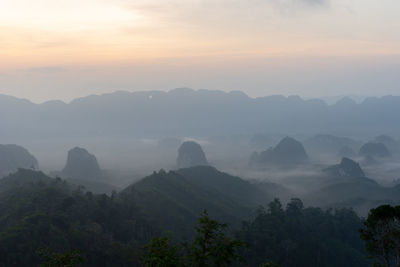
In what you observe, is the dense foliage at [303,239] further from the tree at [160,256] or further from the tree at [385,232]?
the tree at [160,256]

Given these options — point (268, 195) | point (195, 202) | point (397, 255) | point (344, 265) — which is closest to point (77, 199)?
point (195, 202)

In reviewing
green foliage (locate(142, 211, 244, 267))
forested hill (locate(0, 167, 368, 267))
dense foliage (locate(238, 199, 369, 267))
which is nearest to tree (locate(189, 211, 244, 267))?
green foliage (locate(142, 211, 244, 267))

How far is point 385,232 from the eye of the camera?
32781 mm

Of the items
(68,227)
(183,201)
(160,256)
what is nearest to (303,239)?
(183,201)

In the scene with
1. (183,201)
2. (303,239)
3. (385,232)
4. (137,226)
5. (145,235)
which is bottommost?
(303,239)

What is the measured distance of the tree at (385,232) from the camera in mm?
32094

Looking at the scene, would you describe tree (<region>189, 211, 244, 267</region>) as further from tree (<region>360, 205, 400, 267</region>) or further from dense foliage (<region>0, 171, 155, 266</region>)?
dense foliage (<region>0, 171, 155, 266</region>)

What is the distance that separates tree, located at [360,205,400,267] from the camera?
3209cm

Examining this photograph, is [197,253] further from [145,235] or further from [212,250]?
[145,235]

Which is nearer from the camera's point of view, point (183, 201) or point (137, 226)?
point (137, 226)

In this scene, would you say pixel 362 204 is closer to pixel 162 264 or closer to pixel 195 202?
pixel 195 202

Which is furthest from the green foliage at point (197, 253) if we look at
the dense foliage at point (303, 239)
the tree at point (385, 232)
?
the dense foliage at point (303, 239)

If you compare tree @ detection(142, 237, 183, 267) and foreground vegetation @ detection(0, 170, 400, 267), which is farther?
foreground vegetation @ detection(0, 170, 400, 267)

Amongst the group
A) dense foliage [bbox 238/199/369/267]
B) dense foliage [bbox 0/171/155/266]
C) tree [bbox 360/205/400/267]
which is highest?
tree [bbox 360/205/400/267]
